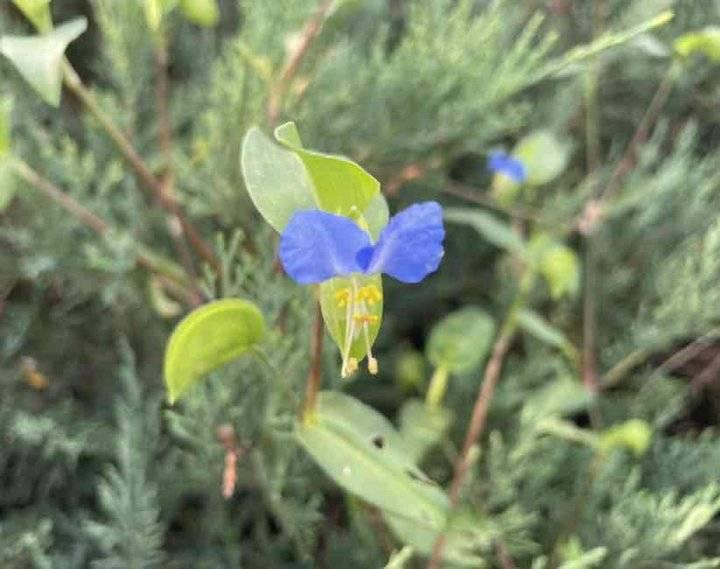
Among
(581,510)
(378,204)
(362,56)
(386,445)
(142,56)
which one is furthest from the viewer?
(362,56)

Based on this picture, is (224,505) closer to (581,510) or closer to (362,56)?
(581,510)

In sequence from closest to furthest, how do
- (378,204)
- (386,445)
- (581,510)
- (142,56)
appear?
(378,204)
(386,445)
(581,510)
(142,56)

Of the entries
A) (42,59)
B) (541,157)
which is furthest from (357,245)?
(541,157)

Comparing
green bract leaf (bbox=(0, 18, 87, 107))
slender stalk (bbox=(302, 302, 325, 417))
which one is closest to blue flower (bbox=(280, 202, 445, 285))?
slender stalk (bbox=(302, 302, 325, 417))

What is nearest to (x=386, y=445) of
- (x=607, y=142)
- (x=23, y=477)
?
(x=23, y=477)

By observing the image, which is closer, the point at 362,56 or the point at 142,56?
the point at 142,56

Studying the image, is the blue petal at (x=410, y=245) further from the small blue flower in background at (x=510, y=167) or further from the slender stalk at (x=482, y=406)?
the small blue flower in background at (x=510, y=167)

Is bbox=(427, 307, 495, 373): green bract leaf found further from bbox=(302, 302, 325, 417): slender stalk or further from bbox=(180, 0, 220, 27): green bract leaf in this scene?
bbox=(180, 0, 220, 27): green bract leaf
